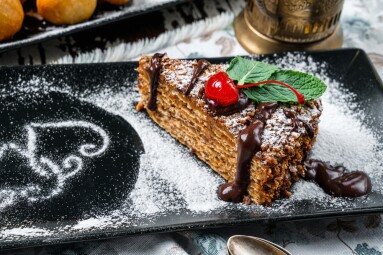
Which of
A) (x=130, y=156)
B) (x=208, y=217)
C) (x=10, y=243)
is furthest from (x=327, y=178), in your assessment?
(x=10, y=243)

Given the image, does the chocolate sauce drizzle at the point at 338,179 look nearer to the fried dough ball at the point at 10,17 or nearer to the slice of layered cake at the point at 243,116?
the slice of layered cake at the point at 243,116

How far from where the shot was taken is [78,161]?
75.2 inches

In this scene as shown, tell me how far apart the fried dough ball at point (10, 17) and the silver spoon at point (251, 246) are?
1.19 metres

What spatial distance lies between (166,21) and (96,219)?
1.18 m

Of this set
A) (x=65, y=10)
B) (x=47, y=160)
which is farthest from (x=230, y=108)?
(x=65, y=10)

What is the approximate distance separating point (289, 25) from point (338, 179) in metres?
0.84

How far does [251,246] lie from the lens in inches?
65.4

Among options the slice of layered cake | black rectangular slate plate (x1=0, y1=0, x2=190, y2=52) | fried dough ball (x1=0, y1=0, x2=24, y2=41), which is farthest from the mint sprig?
fried dough ball (x1=0, y1=0, x2=24, y2=41)

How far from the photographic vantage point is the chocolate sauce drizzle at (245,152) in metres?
1.76

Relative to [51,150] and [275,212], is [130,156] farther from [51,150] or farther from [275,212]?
[275,212]

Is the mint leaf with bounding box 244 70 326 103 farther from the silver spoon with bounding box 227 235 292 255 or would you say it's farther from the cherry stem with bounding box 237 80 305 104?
the silver spoon with bounding box 227 235 292 255

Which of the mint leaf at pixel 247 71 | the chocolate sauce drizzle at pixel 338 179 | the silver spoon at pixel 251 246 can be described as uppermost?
the mint leaf at pixel 247 71

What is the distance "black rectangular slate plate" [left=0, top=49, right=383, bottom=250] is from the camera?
1.66 meters

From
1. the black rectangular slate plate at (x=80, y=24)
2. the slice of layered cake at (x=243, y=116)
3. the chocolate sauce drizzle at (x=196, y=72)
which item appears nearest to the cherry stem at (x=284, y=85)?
the slice of layered cake at (x=243, y=116)
